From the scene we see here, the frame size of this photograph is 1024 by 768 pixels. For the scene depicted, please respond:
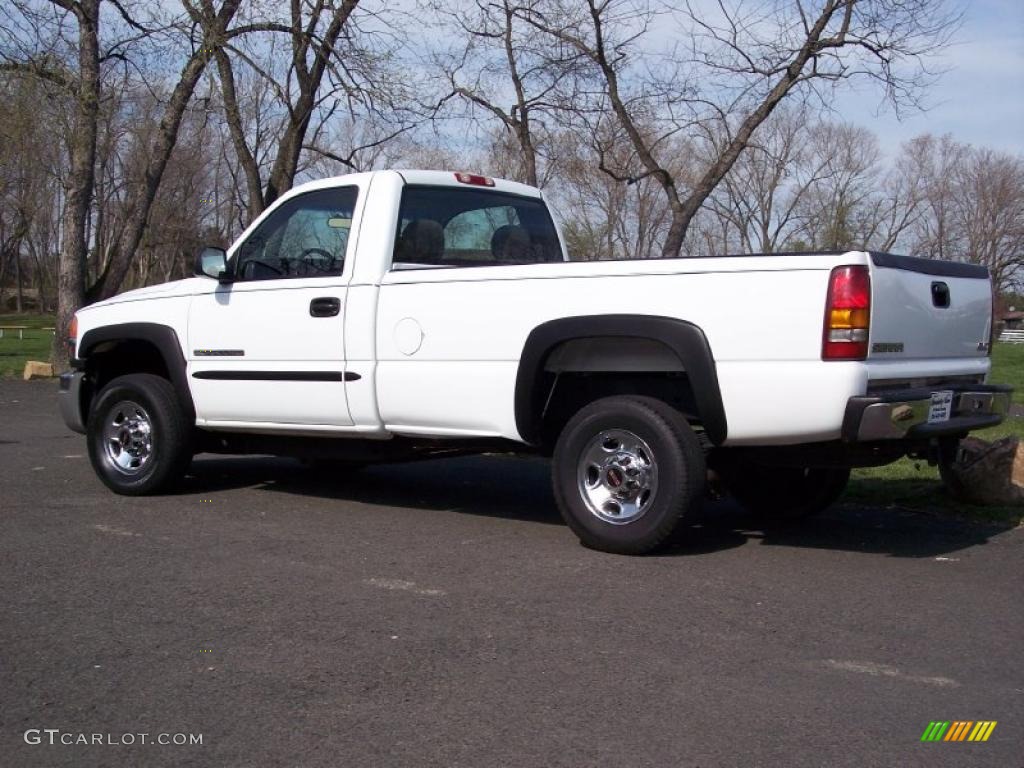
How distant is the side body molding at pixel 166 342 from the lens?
773 cm

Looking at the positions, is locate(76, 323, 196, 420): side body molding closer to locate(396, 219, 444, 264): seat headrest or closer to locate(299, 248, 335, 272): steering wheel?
locate(299, 248, 335, 272): steering wheel

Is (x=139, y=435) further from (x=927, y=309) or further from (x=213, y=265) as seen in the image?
(x=927, y=309)

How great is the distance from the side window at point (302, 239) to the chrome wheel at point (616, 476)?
6.89ft

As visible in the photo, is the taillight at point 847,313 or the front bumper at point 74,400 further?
the front bumper at point 74,400

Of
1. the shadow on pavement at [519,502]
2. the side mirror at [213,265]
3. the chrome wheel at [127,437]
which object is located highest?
the side mirror at [213,265]

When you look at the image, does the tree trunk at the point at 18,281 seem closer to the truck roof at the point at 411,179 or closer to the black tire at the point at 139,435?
the black tire at the point at 139,435

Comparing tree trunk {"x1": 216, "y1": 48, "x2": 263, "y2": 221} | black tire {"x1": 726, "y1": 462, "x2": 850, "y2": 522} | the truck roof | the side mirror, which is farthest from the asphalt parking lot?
tree trunk {"x1": 216, "y1": 48, "x2": 263, "y2": 221}

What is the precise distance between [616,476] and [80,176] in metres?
15.0

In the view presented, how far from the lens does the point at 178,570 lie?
5.81 metres

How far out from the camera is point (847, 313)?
17.4 feet

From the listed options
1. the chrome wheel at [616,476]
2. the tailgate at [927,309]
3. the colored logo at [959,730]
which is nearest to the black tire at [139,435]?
the chrome wheel at [616,476]

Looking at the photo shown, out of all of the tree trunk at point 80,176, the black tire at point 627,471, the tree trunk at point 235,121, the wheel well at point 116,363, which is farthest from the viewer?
the tree trunk at point 235,121

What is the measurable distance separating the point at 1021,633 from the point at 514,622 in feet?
7.09

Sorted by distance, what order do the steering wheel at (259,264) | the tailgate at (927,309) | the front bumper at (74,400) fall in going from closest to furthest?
1. the tailgate at (927,309)
2. the steering wheel at (259,264)
3. the front bumper at (74,400)
